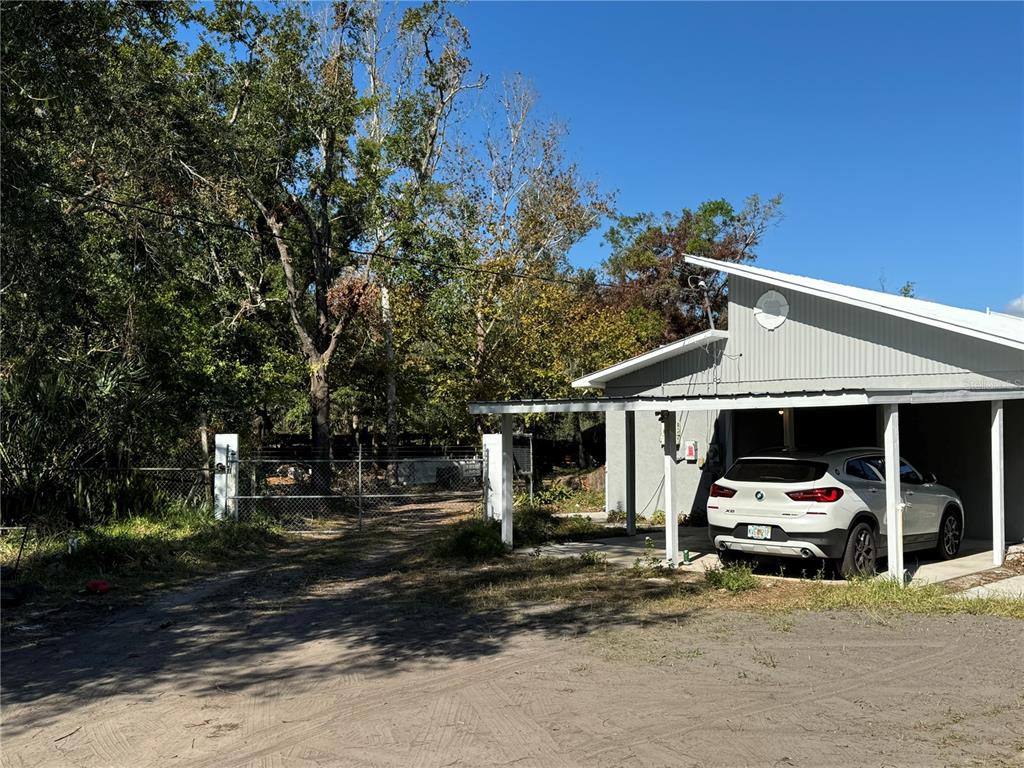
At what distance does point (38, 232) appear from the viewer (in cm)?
1064

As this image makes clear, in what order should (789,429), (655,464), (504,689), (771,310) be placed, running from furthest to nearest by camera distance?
(655,464)
(789,429)
(771,310)
(504,689)

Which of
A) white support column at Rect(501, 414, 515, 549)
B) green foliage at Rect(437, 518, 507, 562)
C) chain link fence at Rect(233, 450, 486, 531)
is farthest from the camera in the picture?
chain link fence at Rect(233, 450, 486, 531)

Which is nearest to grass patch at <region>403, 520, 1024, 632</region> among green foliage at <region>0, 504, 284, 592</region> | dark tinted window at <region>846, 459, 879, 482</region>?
dark tinted window at <region>846, 459, 879, 482</region>

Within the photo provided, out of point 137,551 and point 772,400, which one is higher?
point 772,400

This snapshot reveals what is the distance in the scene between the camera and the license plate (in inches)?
400

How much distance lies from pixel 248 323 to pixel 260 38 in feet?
25.6

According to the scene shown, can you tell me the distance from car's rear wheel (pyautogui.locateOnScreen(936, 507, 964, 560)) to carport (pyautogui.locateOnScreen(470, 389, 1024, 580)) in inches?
18.8

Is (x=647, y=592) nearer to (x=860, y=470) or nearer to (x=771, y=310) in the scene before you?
(x=860, y=470)

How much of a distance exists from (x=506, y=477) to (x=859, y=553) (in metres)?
5.17

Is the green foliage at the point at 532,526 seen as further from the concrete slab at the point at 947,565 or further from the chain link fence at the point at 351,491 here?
the concrete slab at the point at 947,565

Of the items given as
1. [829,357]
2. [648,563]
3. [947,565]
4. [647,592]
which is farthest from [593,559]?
[829,357]

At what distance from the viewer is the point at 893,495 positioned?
31.7ft

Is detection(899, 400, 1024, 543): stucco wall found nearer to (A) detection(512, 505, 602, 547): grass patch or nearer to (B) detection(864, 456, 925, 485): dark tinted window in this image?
(B) detection(864, 456, 925, 485): dark tinted window

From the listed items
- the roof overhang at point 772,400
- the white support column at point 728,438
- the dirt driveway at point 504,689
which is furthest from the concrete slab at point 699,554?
the dirt driveway at point 504,689
